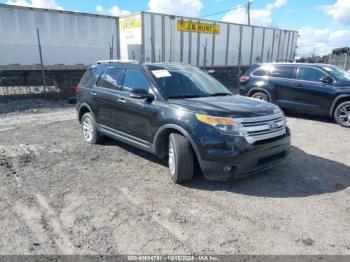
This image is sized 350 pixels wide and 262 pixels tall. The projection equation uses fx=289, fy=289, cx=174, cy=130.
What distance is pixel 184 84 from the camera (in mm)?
4703

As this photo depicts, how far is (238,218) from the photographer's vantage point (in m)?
3.32

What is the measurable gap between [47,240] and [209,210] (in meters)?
1.80

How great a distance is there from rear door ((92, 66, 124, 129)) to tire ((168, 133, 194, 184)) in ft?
5.01

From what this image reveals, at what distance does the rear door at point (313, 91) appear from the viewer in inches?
313

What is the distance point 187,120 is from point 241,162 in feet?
2.92

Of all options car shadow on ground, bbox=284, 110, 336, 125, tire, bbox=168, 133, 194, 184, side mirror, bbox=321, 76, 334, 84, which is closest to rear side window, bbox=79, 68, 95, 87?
tire, bbox=168, 133, 194, 184

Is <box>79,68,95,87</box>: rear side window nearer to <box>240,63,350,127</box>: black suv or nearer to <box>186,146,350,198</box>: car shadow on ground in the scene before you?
<box>186,146,350,198</box>: car shadow on ground

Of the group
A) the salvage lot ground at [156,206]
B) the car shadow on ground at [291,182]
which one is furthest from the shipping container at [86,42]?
the car shadow on ground at [291,182]

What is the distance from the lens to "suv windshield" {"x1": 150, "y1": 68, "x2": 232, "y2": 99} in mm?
4486

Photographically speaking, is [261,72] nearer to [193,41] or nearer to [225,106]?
[225,106]

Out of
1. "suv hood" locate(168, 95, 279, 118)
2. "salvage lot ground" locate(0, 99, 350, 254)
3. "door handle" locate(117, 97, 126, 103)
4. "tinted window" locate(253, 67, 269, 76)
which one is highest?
"tinted window" locate(253, 67, 269, 76)

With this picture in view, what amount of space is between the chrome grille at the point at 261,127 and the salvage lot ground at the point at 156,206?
75 centimetres

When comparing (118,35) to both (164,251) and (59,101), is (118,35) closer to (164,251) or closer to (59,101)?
(59,101)

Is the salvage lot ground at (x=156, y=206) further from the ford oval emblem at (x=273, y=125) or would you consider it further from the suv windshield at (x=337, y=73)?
the suv windshield at (x=337, y=73)
